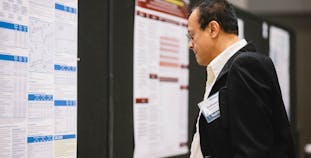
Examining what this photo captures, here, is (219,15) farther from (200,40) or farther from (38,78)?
(38,78)

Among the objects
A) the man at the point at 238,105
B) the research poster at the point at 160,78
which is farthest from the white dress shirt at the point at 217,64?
the research poster at the point at 160,78

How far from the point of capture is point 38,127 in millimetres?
2094

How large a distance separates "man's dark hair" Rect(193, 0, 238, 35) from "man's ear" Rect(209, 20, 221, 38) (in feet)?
0.03

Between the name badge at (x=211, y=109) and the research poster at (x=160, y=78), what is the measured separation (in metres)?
0.91

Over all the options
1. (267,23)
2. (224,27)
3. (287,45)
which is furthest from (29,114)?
(287,45)

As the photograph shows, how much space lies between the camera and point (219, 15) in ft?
6.46

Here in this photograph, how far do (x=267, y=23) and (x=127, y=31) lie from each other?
2.27 m

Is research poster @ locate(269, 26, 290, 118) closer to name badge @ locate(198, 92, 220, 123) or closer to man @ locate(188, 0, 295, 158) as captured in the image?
man @ locate(188, 0, 295, 158)

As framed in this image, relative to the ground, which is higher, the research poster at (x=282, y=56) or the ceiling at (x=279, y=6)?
the ceiling at (x=279, y=6)

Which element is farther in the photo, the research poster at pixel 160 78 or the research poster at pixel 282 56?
the research poster at pixel 282 56

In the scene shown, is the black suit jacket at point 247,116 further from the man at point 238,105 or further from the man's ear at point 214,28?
the man's ear at point 214,28

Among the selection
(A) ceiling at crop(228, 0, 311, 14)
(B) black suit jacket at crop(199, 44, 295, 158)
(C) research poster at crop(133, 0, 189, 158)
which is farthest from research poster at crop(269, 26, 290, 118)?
(B) black suit jacket at crop(199, 44, 295, 158)

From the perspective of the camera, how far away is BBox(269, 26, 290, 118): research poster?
15.7 feet

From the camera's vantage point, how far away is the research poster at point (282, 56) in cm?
479
